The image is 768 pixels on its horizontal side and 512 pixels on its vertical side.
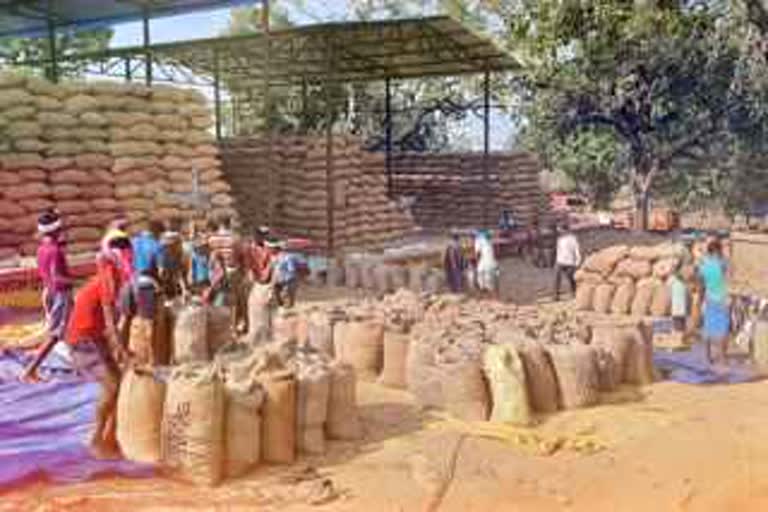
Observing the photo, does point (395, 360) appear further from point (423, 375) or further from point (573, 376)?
point (573, 376)

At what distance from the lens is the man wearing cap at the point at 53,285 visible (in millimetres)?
7883

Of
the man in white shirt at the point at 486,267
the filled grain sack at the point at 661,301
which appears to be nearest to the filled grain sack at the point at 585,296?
the filled grain sack at the point at 661,301

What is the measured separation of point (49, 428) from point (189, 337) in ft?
5.44

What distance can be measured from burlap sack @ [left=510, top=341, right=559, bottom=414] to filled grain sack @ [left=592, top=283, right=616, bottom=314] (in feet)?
16.2

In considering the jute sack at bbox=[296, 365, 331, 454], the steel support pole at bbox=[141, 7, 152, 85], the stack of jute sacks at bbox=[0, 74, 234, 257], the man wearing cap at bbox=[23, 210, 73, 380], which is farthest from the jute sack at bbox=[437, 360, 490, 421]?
the steel support pole at bbox=[141, 7, 152, 85]

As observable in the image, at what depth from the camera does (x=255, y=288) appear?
384 inches

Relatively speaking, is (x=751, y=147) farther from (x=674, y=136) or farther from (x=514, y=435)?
(x=514, y=435)

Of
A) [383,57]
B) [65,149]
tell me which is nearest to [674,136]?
[383,57]

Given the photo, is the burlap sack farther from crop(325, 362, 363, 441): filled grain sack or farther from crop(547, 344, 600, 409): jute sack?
crop(325, 362, 363, 441): filled grain sack

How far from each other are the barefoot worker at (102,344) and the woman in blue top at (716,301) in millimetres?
5766

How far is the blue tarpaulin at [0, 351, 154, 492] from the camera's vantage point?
19.2ft

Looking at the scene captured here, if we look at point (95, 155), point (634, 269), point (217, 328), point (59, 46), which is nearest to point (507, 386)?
point (217, 328)

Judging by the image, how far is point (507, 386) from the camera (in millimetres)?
7266

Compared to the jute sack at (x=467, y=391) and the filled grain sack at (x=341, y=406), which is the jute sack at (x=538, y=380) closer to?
the jute sack at (x=467, y=391)
